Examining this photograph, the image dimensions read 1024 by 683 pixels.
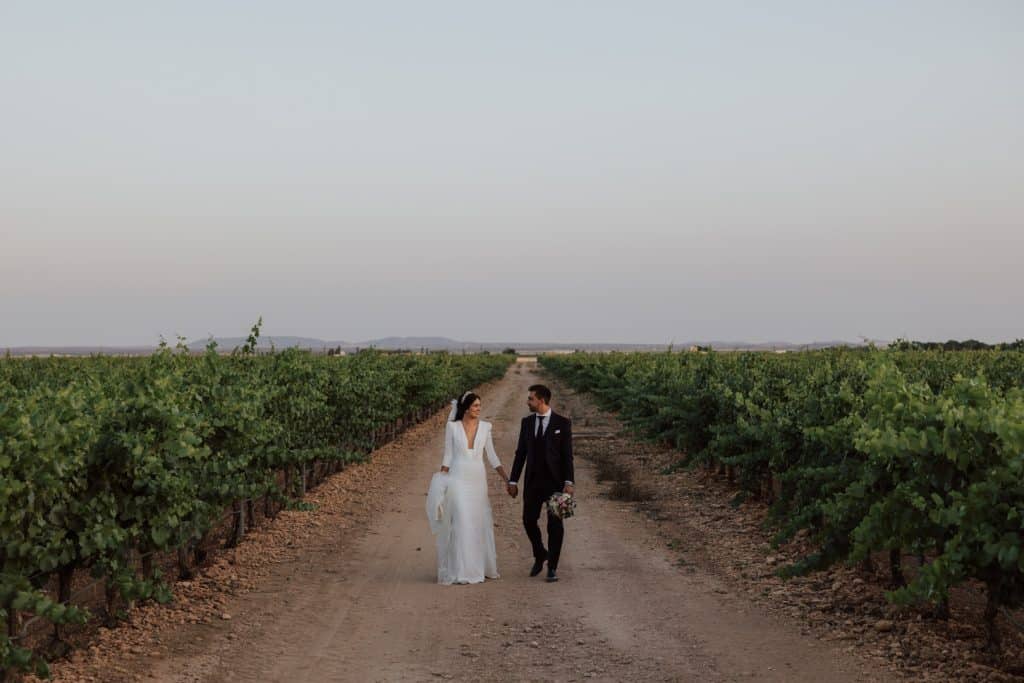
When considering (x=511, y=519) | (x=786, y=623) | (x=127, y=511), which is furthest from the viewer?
(x=511, y=519)

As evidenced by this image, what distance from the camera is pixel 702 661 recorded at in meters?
7.39

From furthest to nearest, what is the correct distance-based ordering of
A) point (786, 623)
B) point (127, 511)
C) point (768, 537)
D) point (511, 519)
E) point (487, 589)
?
point (511, 519)
point (768, 537)
point (487, 589)
point (786, 623)
point (127, 511)

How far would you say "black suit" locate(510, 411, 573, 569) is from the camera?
10.1 meters

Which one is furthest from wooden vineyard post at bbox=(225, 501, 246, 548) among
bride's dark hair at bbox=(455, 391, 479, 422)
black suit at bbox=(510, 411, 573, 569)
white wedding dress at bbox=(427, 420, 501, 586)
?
black suit at bbox=(510, 411, 573, 569)

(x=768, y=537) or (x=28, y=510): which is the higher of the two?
(x=28, y=510)

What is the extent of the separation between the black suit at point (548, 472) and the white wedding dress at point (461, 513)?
0.43 metres

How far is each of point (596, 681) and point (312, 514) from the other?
8.56 m

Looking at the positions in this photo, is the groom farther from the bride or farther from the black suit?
the bride

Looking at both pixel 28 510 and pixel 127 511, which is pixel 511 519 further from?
pixel 28 510

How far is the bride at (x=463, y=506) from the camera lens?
32.3 feet

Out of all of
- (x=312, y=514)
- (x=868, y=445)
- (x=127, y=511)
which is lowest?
(x=312, y=514)

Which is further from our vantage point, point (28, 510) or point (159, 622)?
point (159, 622)

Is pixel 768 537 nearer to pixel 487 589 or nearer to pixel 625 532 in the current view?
pixel 625 532

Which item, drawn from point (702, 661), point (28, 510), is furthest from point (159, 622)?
point (702, 661)
